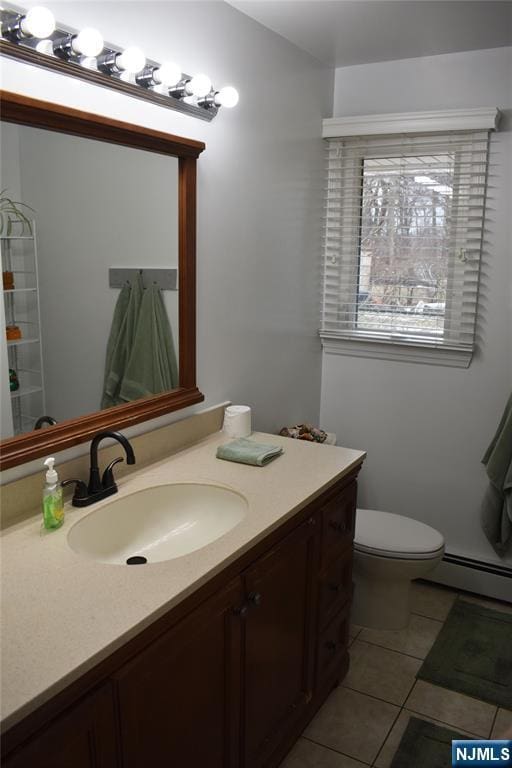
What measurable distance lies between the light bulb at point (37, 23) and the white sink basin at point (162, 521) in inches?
44.0

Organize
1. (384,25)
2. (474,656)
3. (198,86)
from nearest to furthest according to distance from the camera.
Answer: (198,86) < (384,25) < (474,656)

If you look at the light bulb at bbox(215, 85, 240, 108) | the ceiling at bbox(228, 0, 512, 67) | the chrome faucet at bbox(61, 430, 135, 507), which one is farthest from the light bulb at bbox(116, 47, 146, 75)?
the chrome faucet at bbox(61, 430, 135, 507)

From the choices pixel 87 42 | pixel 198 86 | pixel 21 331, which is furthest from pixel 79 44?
pixel 21 331

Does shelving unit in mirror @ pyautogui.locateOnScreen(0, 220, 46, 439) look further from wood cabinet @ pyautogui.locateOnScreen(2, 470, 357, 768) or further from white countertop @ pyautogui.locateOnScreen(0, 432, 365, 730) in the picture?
wood cabinet @ pyautogui.locateOnScreen(2, 470, 357, 768)

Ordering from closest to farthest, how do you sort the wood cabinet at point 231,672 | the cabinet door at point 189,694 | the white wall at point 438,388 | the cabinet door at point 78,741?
1. the cabinet door at point 78,741
2. the wood cabinet at point 231,672
3. the cabinet door at point 189,694
4. the white wall at point 438,388

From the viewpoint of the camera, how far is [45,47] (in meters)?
1.50

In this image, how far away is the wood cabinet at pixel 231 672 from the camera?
3.69 ft

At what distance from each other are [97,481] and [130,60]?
43.2 inches

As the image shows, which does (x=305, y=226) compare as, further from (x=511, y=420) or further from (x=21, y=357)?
(x=21, y=357)

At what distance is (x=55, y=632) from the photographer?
115cm

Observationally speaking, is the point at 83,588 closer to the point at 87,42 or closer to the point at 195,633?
the point at 195,633

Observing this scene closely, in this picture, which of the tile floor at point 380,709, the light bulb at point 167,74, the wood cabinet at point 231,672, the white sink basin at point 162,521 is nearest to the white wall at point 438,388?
the tile floor at point 380,709

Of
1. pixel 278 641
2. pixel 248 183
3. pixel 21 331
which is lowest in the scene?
pixel 278 641

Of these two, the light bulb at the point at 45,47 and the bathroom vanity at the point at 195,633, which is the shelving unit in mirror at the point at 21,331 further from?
the light bulb at the point at 45,47
